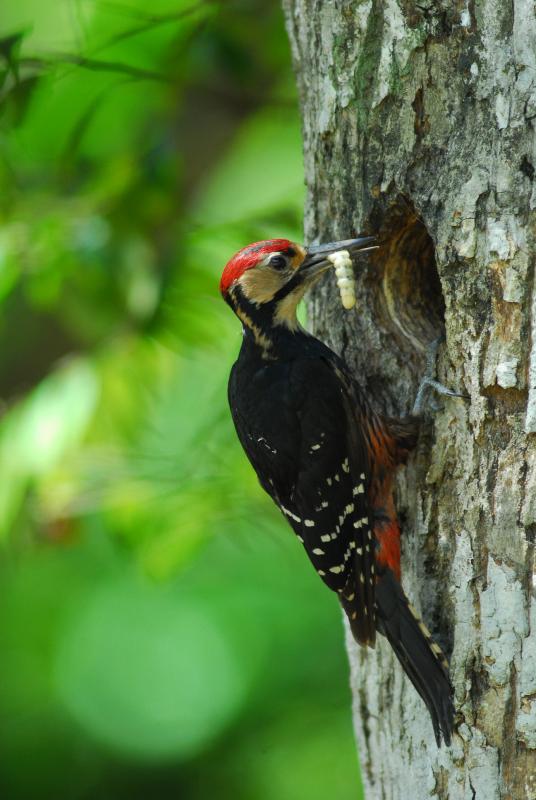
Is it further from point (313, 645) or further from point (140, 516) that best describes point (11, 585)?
point (140, 516)

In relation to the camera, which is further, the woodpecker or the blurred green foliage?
the blurred green foliage

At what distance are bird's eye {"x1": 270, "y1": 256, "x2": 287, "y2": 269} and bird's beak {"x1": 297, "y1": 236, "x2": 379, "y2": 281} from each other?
61 mm

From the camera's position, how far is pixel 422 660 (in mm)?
2557

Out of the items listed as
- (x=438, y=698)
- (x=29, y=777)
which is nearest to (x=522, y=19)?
(x=438, y=698)

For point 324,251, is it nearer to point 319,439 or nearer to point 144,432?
point 319,439

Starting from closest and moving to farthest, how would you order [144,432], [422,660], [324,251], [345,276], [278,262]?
[422,660]
[345,276]
[324,251]
[278,262]
[144,432]

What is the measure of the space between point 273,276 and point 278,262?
7 cm

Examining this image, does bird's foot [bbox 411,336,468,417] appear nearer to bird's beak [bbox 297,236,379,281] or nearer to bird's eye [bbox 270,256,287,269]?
bird's beak [bbox 297,236,379,281]

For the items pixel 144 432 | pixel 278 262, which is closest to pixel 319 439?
pixel 278 262

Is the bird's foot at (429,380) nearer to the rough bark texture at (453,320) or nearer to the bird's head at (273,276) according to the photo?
the rough bark texture at (453,320)

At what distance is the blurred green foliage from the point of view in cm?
391

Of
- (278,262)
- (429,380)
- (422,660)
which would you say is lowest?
(422,660)

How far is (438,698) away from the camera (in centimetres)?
252

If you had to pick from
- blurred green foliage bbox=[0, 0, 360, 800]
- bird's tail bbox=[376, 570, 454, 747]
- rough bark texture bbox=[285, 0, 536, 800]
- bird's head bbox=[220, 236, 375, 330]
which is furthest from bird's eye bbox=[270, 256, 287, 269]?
bird's tail bbox=[376, 570, 454, 747]
